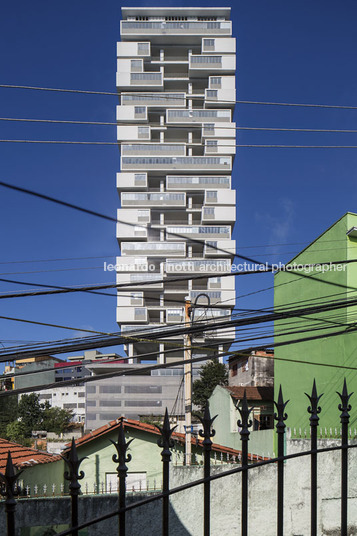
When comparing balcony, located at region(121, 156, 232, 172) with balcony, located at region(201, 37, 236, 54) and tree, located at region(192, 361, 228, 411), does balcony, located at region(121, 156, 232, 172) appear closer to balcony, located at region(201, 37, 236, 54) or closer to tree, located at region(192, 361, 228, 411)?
balcony, located at region(201, 37, 236, 54)

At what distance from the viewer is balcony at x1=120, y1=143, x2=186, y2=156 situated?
63531 millimetres

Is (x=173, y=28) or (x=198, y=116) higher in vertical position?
(x=173, y=28)

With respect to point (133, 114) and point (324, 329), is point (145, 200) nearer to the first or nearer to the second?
point (133, 114)

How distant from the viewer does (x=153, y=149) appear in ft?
209

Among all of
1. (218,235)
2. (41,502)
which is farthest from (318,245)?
(218,235)

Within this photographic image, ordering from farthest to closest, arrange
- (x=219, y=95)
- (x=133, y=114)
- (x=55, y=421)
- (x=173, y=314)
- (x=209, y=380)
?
1. (x=219, y=95)
2. (x=133, y=114)
3. (x=173, y=314)
4. (x=55, y=421)
5. (x=209, y=380)

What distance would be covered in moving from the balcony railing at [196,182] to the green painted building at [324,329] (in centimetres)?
4608

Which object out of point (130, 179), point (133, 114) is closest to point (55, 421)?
point (130, 179)

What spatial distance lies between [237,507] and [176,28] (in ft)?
215

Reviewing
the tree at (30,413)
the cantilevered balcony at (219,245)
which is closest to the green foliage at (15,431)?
the tree at (30,413)

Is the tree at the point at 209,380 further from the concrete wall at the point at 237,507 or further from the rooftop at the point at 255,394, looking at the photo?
the concrete wall at the point at 237,507

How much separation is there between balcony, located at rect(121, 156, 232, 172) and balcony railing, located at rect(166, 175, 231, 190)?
1.21m

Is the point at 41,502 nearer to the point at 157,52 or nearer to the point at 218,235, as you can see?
the point at 218,235

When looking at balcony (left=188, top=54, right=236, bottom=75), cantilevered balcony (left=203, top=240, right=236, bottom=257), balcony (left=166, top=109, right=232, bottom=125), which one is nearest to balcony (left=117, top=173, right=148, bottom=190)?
balcony (left=166, top=109, right=232, bottom=125)
